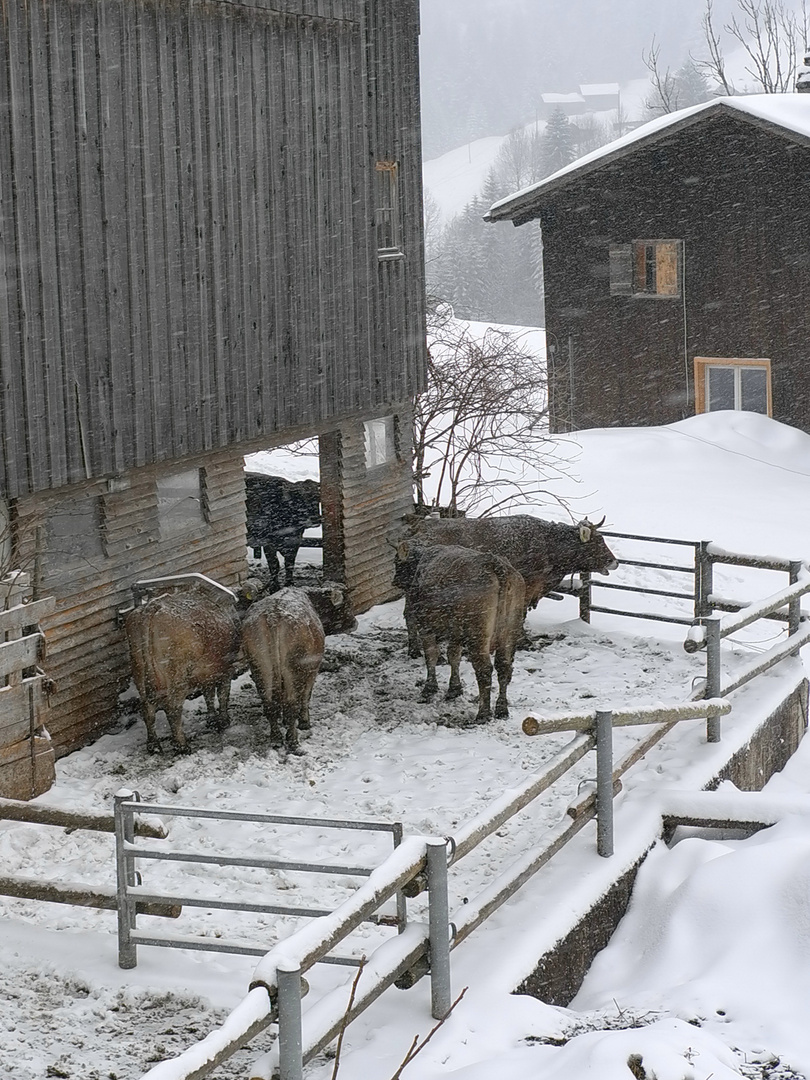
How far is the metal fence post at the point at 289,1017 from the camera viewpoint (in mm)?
4730

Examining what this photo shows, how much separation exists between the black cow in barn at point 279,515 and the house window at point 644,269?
1069 centimetres

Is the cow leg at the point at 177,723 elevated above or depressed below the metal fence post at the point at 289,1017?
below

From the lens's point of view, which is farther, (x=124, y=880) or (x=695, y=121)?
(x=695, y=121)

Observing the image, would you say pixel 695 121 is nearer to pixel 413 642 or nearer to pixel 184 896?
pixel 413 642

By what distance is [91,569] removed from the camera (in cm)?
1150

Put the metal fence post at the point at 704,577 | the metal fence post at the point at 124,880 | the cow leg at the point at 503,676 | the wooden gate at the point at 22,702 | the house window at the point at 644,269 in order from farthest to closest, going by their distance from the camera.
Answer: the house window at the point at 644,269, the metal fence post at the point at 704,577, the cow leg at the point at 503,676, the wooden gate at the point at 22,702, the metal fence post at the point at 124,880

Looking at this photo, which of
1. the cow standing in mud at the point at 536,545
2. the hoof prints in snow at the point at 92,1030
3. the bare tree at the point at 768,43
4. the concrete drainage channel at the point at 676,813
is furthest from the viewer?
the bare tree at the point at 768,43

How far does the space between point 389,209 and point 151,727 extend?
265 inches

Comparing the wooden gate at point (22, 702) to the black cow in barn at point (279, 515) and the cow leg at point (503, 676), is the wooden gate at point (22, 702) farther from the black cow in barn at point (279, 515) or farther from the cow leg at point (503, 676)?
the black cow in barn at point (279, 515)

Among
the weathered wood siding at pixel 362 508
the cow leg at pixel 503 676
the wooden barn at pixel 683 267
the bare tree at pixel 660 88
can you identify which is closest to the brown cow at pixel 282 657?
the cow leg at pixel 503 676

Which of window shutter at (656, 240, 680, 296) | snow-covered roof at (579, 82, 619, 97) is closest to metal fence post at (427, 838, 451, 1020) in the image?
window shutter at (656, 240, 680, 296)

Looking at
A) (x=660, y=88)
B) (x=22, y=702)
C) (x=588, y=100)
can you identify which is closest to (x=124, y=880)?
(x=22, y=702)

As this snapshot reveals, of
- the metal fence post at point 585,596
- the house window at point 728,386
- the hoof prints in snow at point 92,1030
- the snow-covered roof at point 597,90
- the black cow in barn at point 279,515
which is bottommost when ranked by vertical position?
the hoof prints in snow at point 92,1030

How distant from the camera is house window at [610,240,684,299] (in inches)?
995
